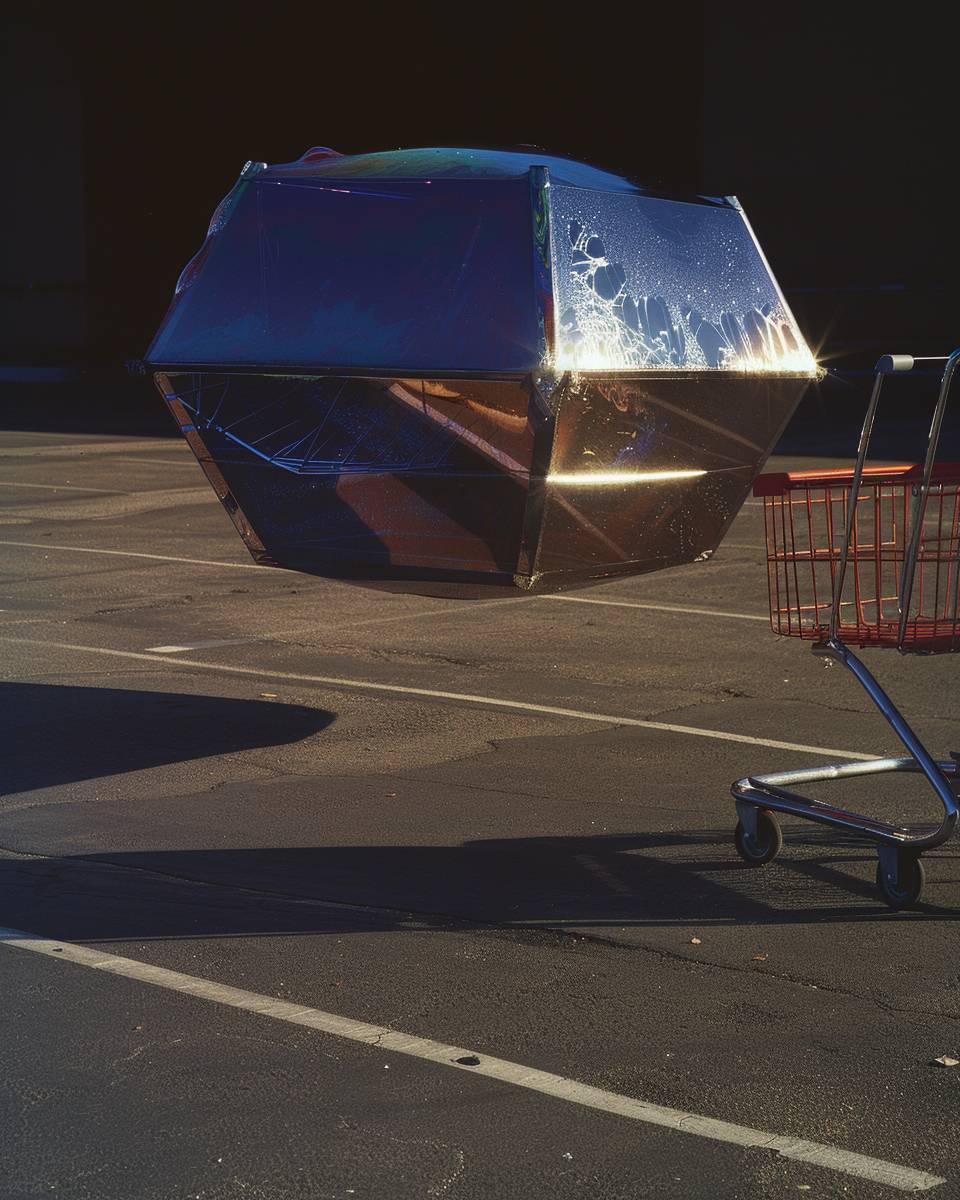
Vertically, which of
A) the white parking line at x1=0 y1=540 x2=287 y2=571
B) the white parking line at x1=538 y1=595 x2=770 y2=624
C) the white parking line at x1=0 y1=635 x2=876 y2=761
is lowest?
the white parking line at x1=0 y1=540 x2=287 y2=571

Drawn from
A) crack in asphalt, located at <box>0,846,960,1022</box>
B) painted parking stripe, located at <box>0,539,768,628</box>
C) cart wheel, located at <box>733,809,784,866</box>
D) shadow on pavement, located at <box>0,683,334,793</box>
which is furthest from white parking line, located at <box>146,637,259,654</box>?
cart wheel, located at <box>733,809,784,866</box>

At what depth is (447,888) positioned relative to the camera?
229 inches

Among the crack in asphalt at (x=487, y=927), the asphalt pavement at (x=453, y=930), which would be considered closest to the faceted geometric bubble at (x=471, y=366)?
the asphalt pavement at (x=453, y=930)

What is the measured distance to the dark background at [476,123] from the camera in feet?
112

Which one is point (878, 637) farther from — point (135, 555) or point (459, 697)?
point (135, 555)

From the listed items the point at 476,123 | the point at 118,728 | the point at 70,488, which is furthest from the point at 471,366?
the point at 476,123

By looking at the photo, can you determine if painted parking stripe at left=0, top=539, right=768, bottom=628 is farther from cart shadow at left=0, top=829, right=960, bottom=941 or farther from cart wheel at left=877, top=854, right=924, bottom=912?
cart wheel at left=877, top=854, right=924, bottom=912

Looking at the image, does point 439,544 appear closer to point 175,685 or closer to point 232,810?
point 232,810

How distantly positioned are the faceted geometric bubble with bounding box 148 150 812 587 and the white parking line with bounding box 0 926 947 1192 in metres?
2.59

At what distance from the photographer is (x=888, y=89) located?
110ft

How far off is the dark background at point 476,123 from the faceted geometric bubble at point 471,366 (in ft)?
82.1

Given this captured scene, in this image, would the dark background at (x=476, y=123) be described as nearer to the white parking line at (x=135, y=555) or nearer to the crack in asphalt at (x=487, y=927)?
the white parking line at (x=135, y=555)

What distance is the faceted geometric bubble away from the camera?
6.96 metres

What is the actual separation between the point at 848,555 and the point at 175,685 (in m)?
4.06
